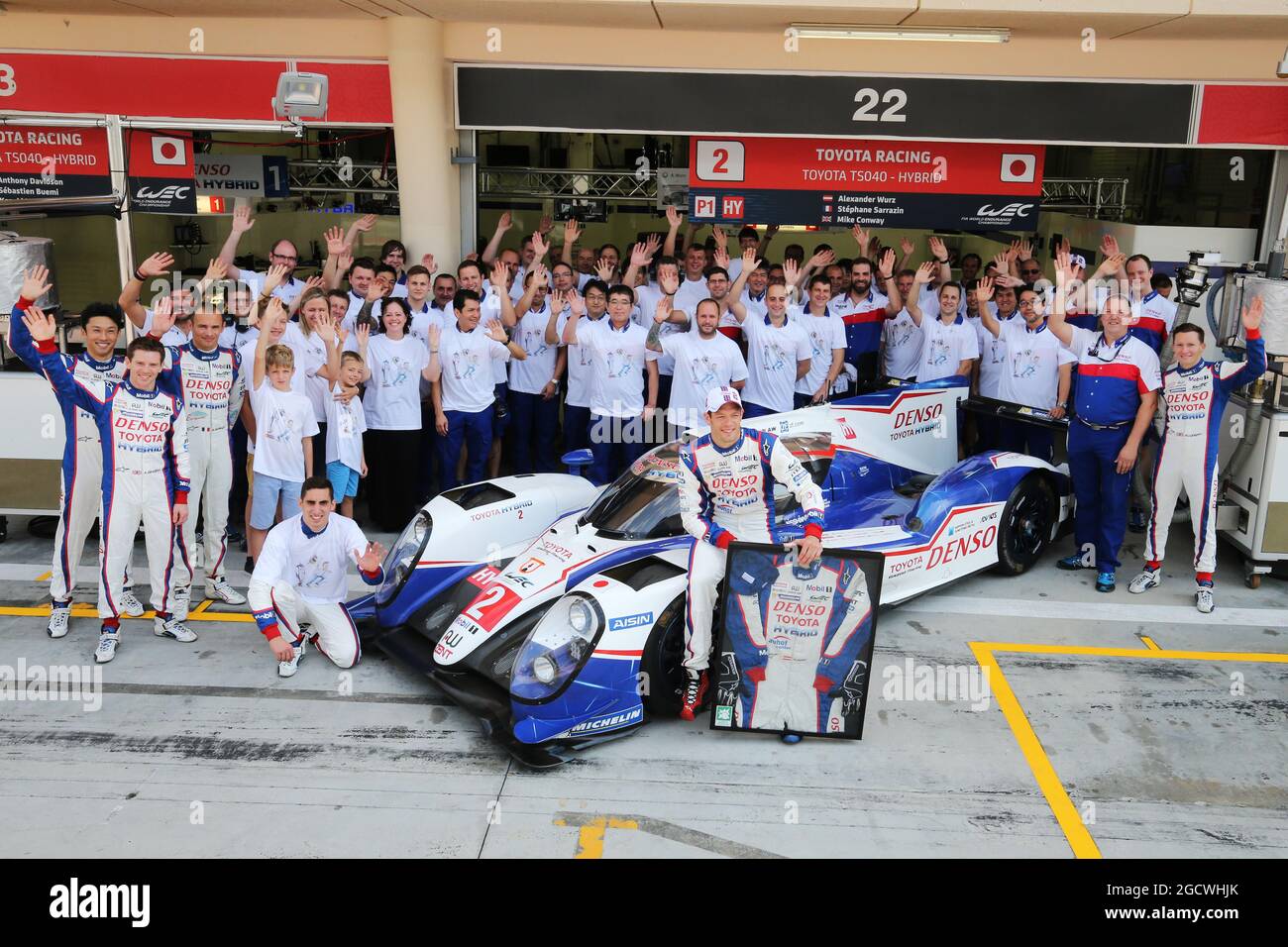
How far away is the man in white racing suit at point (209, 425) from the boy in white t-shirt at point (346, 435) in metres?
0.62

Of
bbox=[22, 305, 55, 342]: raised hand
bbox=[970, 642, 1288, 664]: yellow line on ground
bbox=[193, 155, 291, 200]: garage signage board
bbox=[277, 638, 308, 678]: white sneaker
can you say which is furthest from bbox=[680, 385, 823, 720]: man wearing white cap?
bbox=[193, 155, 291, 200]: garage signage board

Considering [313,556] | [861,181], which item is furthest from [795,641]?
[861,181]

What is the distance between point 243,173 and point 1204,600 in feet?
33.7

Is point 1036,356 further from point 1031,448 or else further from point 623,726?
point 623,726

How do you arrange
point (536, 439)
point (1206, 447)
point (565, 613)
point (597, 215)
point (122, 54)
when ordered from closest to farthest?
point (565, 613) → point (1206, 447) → point (536, 439) → point (122, 54) → point (597, 215)

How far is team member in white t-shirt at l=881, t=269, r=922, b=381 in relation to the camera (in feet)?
31.2

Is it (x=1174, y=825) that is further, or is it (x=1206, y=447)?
(x=1206, y=447)

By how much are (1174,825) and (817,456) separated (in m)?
2.88

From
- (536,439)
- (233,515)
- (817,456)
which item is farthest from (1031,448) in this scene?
(233,515)

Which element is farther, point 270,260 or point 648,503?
point 270,260

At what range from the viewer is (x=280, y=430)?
7.10 m

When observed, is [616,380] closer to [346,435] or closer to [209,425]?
[346,435]

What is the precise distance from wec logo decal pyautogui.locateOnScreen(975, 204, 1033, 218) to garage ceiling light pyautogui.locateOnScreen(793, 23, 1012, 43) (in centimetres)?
164

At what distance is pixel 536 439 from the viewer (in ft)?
30.4
